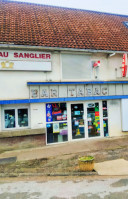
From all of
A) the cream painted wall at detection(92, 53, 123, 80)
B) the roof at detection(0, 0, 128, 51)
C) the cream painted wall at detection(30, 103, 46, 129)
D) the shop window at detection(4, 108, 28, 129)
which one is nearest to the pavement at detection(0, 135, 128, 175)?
the cream painted wall at detection(30, 103, 46, 129)

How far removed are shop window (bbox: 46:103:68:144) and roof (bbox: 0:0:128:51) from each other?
3.45 m

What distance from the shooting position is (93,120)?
8945 millimetres

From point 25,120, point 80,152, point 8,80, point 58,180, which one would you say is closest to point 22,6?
point 8,80

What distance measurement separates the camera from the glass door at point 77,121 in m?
8.61

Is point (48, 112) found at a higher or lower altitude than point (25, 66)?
lower

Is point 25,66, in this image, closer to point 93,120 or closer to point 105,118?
point 93,120

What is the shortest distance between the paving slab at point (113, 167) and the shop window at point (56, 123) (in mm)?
3211

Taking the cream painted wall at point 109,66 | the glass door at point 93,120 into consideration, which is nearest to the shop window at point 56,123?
the glass door at point 93,120

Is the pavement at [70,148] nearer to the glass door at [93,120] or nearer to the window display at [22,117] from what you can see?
the glass door at [93,120]

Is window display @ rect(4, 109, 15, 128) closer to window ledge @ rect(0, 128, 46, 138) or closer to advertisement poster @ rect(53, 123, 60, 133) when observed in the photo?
window ledge @ rect(0, 128, 46, 138)

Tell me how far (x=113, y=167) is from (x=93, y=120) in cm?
391

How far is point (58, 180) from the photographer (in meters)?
4.59

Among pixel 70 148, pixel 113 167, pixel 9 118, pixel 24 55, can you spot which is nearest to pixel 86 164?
pixel 113 167

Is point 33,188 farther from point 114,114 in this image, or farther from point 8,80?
point 114,114
